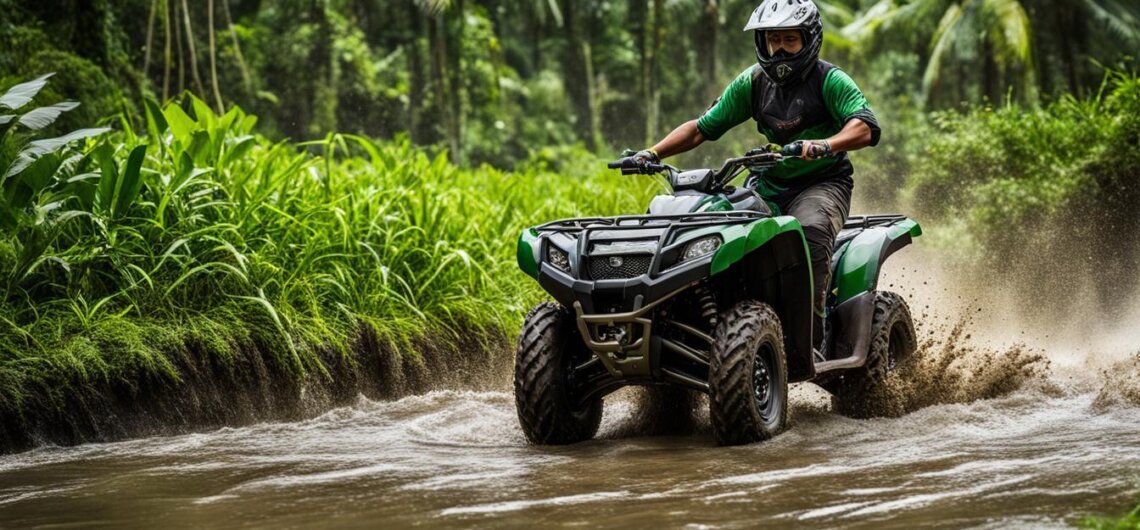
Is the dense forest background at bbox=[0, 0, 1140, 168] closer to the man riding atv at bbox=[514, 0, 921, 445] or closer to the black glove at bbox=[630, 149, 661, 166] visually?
the black glove at bbox=[630, 149, 661, 166]

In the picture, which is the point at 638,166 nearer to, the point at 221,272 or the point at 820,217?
the point at 820,217

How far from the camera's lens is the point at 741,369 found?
5.42m

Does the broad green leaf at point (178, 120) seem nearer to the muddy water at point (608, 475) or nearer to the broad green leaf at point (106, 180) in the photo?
the broad green leaf at point (106, 180)

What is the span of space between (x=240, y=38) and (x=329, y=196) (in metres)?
28.2

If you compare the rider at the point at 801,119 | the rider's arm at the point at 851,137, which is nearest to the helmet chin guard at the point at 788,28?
the rider at the point at 801,119

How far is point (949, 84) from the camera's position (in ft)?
165

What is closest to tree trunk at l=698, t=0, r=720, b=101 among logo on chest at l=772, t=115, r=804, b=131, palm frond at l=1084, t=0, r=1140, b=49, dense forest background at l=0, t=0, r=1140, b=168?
dense forest background at l=0, t=0, r=1140, b=168

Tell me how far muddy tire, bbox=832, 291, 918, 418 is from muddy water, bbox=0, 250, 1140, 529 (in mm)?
168

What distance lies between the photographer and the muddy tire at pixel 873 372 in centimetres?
671

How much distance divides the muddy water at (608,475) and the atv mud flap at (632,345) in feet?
1.06

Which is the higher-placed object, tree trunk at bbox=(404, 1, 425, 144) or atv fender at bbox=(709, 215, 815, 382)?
tree trunk at bbox=(404, 1, 425, 144)

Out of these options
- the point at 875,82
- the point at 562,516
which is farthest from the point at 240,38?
the point at 562,516

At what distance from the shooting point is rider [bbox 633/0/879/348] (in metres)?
6.14

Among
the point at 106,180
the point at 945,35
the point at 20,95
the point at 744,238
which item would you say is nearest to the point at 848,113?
the point at 744,238
